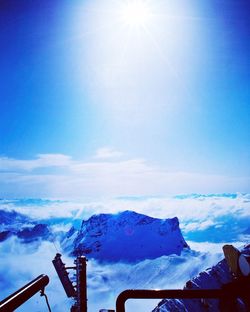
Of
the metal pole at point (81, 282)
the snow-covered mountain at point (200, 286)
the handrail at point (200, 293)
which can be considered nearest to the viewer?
the handrail at point (200, 293)

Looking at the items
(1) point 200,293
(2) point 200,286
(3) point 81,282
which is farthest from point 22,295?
(2) point 200,286

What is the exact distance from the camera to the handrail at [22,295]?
1927 millimetres

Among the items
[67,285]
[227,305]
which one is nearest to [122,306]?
[227,305]

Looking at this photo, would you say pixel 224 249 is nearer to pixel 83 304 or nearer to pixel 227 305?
pixel 227 305

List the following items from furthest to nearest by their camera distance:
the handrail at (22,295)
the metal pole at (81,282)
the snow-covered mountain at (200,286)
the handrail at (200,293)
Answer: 1. the snow-covered mountain at (200,286)
2. the metal pole at (81,282)
3. the handrail at (200,293)
4. the handrail at (22,295)

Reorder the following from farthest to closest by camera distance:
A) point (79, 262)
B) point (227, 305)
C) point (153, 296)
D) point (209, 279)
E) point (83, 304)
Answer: point (209, 279), point (79, 262), point (83, 304), point (153, 296), point (227, 305)

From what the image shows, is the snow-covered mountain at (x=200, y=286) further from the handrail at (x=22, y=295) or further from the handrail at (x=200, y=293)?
the handrail at (x=22, y=295)

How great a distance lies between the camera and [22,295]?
2113mm

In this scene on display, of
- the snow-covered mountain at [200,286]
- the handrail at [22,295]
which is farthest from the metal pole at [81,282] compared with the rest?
the snow-covered mountain at [200,286]

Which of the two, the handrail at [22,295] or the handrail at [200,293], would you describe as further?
the handrail at [200,293]

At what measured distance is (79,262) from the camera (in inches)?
328

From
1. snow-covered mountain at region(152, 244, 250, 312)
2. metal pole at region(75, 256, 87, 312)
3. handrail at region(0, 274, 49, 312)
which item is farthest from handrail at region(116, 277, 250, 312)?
snow-covered mountain at region(152, 244, 250, 312)

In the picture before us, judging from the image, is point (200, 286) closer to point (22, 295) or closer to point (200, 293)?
point (200, 293)

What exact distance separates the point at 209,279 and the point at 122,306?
324 ft
